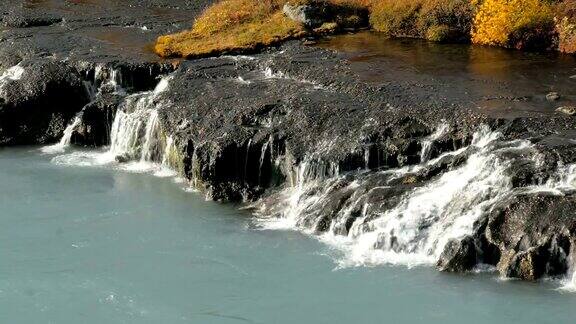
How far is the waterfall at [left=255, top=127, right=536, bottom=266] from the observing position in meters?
27.2

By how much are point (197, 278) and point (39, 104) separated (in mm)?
16798

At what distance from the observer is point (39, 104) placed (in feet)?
131

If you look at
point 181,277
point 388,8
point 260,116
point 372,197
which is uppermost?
point 388,8

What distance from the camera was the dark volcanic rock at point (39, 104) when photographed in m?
Result: 39.4

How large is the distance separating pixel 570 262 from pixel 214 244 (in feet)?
35.5

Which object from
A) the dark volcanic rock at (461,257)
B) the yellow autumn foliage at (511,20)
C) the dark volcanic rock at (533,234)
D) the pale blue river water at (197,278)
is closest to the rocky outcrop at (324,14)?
the yellow autumn foliage at (511,20)

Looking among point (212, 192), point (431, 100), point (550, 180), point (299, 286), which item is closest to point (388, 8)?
point (431, 100)

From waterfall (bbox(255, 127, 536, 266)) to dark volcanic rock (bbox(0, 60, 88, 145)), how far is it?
42.3 ft

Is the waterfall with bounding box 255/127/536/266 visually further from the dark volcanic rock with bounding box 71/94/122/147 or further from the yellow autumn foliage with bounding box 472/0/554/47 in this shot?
the yellow autumn foliage with bounding box 472/0/554/47

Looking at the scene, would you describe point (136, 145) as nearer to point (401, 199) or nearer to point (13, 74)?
point (13, 74)

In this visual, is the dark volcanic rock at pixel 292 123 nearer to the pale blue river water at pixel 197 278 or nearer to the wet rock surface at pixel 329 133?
the wet rock surface at pixel 329 133

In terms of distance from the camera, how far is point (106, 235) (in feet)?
97.4

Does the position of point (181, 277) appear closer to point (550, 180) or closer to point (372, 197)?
point (372, 197)

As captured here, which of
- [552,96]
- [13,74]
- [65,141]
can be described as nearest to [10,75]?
[13,74]
